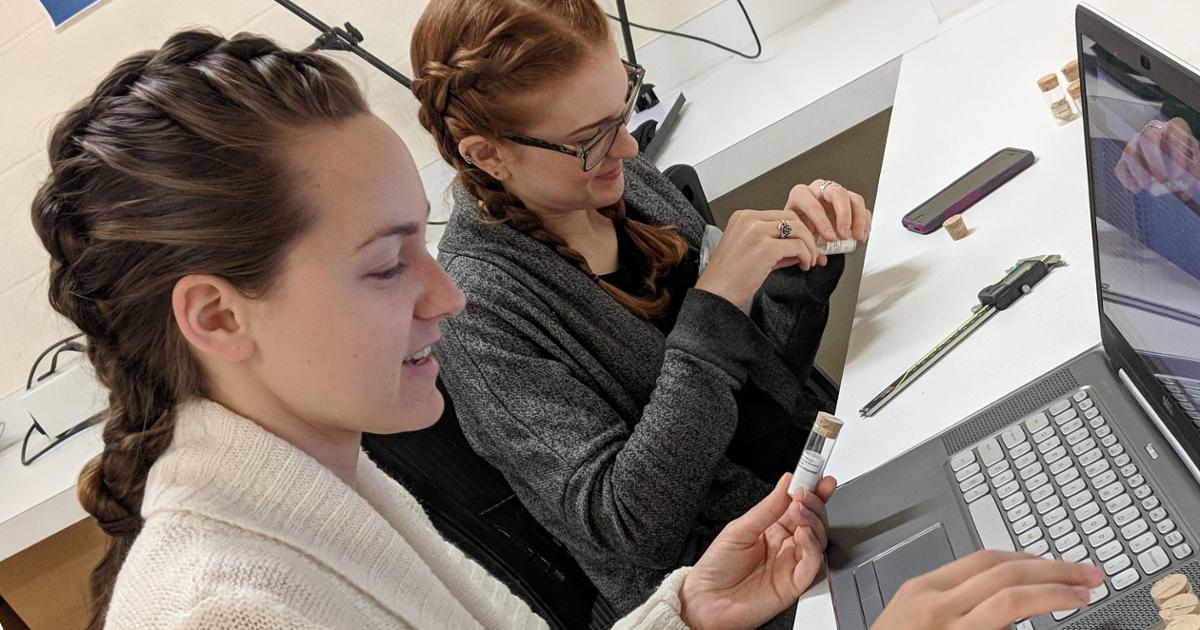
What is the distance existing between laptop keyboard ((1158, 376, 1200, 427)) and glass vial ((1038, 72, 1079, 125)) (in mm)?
586

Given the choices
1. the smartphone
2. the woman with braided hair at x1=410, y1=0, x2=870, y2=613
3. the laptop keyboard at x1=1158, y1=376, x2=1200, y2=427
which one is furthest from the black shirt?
the laptop keyboard at x1=1158, y1=376, x2=1200, y2=427

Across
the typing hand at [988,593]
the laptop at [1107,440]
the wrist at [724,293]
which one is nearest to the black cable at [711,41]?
the wrist at [724,293]

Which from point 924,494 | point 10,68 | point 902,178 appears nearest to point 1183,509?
point 924,494

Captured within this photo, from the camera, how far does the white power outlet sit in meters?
2.06

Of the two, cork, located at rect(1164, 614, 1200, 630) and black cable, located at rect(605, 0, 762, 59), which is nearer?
cork, located at rect(1164, 614, 1200, 630)

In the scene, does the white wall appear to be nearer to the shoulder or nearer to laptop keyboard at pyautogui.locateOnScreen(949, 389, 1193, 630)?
the shoulder

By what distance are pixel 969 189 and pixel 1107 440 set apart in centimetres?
51

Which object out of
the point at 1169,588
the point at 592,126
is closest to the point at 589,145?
the point at 592,126

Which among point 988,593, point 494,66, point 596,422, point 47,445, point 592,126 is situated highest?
point 494,66

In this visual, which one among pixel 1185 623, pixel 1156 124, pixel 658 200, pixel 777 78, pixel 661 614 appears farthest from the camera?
pixel 777 78

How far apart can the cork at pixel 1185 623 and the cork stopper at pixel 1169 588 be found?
19 millimetres

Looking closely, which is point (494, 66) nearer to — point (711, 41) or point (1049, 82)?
point (1049, 82)

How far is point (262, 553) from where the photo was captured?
0.74m

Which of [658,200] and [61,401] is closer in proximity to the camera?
[658,200]
